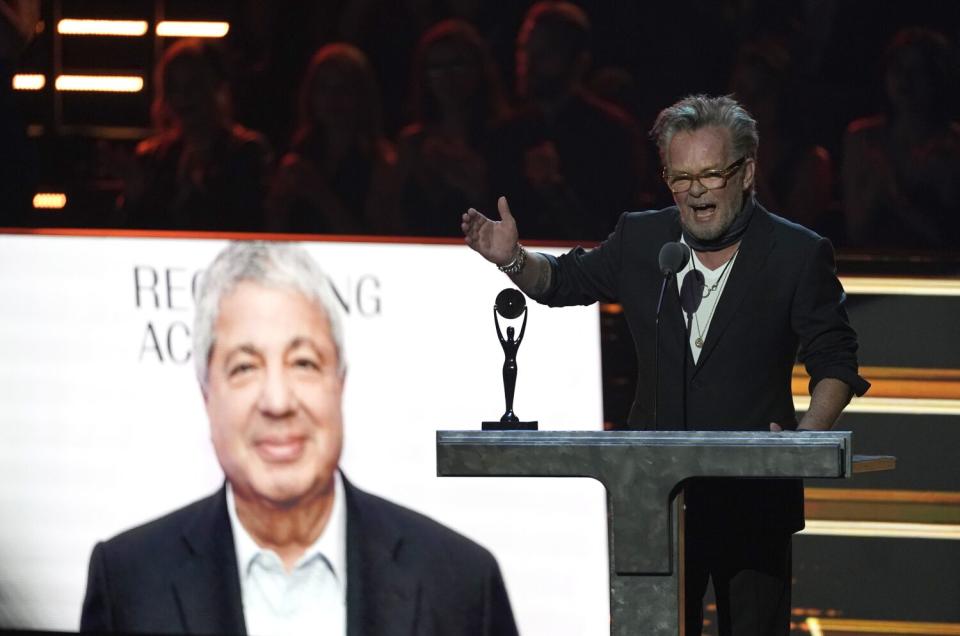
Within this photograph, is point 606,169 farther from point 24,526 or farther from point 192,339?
point 24,526

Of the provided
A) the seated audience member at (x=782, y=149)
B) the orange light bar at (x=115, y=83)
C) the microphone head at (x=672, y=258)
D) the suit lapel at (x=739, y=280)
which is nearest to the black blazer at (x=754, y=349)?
the suit lapel at (x=739, y=280)

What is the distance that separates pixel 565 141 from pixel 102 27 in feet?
4.93

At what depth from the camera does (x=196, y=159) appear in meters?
4.68

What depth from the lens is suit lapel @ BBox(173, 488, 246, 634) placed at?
4.38m

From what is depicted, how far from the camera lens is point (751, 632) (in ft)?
8.29

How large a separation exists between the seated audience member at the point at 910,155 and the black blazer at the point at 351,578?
1497mm

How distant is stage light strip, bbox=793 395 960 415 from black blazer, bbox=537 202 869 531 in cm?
167

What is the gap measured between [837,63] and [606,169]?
72cm

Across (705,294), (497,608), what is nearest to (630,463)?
(705,294)

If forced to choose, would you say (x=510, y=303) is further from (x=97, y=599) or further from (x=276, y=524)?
(x=97, y=599)

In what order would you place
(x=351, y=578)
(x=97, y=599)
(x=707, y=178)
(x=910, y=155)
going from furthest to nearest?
(x=97, y=599)
(x=351, y=578)
(x=910, y=155)
(x=707, y=178)

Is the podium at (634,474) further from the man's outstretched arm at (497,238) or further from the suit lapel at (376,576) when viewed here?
the suit lapel at (376,576)

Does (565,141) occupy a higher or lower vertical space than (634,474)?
higher

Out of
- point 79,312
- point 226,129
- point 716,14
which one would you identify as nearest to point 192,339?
point 79,312
